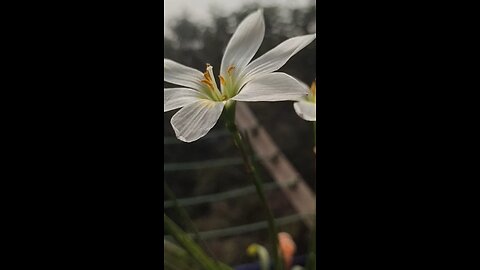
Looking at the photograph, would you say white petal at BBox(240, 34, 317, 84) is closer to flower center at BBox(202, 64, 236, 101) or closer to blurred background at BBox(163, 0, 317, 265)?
flower center at BBox(202, 64, 236, 101)

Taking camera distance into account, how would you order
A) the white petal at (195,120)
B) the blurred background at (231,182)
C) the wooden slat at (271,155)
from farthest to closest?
the blurred background at (231,182) < the wooden slat at (271,155) < the white petal at (195,120)

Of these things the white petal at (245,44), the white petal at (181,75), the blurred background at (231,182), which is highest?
the white petal at (245,44)

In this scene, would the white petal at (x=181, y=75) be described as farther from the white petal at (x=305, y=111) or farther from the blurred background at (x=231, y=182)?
the blurred background at (x=231, y=182)

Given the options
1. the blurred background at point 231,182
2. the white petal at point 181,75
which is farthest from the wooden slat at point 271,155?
the white petal at point 181,75

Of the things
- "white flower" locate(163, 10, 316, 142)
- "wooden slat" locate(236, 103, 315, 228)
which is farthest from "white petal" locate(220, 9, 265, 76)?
"wooden slat" locate(236, 103, 315, 228)

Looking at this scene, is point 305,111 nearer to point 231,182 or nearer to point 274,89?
point 274,89
